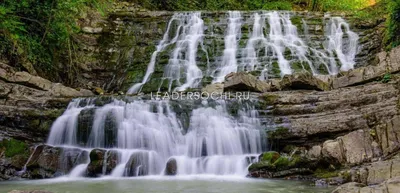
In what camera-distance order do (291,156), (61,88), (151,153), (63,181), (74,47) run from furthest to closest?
(74,47) → (61,88) → (151,153) → (291,156) → (63,181)

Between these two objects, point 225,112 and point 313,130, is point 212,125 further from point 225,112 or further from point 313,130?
point 313,130

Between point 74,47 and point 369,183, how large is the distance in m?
12.9

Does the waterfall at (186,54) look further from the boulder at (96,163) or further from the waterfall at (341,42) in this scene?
the boulder at (96,163)

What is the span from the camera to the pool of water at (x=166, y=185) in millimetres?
6598

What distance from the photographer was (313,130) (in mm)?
9039

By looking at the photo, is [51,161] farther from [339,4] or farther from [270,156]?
[339,4]

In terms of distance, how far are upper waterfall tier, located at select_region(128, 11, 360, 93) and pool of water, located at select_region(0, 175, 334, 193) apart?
22.4 feet

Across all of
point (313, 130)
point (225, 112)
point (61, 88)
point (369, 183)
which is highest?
point (61, 88)

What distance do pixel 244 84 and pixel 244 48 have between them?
555 centimetres

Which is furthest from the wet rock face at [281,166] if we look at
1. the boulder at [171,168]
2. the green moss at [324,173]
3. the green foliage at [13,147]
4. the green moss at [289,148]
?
the green foliage at [13,147]

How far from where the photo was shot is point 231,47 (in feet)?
54.6

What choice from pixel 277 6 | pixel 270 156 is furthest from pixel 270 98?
pixel 277 6

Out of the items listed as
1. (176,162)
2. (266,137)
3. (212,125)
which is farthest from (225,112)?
(176,162)

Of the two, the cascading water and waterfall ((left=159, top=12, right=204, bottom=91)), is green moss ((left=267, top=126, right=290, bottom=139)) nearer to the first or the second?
the cascading water
